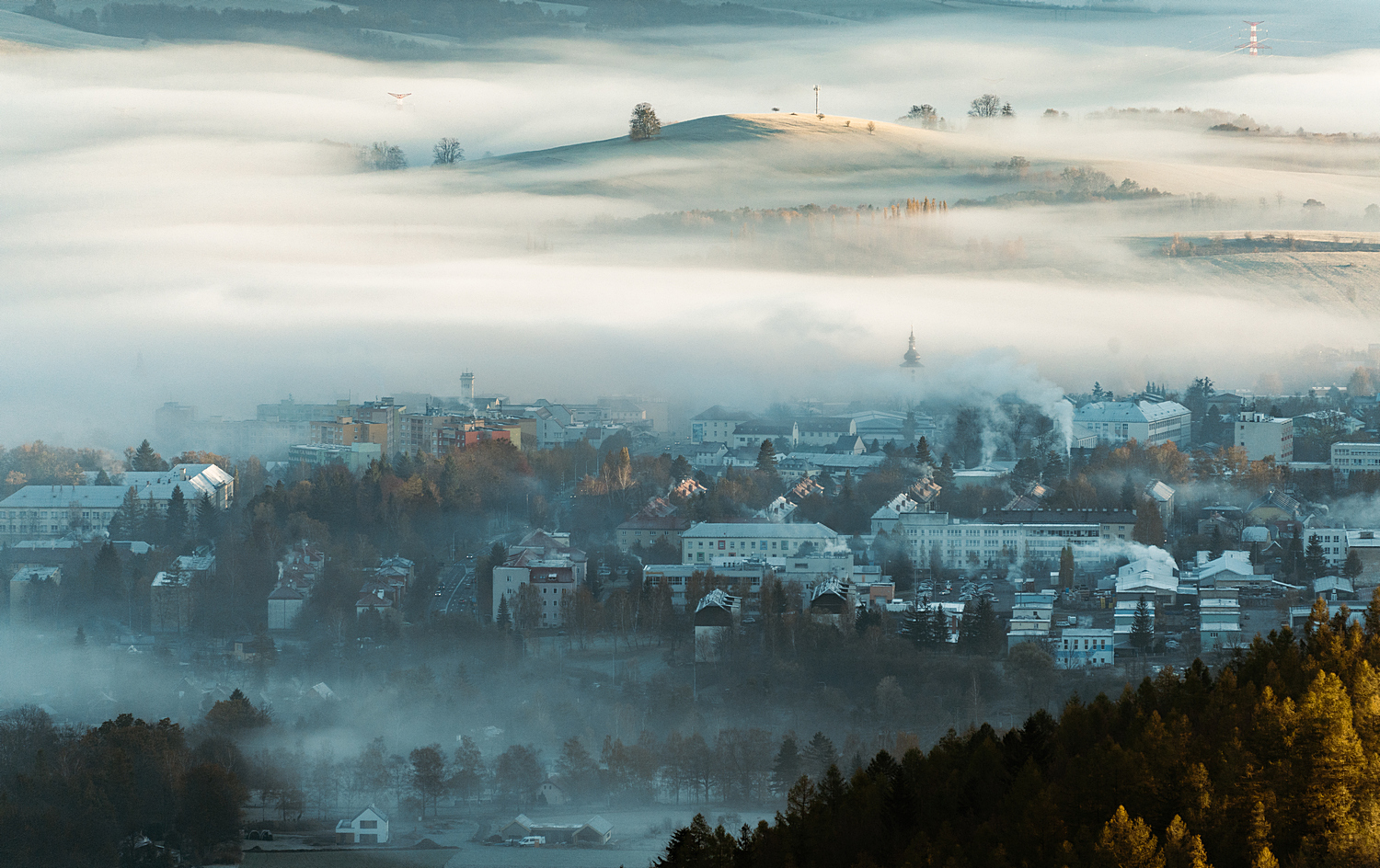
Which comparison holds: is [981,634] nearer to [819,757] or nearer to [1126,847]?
[819,757]

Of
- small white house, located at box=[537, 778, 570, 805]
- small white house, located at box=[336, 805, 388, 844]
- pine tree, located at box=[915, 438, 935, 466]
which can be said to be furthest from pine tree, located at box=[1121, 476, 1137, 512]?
small white house, located at box=[336, 805, 388, 844]

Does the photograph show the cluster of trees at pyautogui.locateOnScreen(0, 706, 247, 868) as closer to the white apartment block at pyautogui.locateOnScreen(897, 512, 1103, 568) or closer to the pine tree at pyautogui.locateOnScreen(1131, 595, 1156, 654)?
the pine tree at pyautogui.locateOnScreen(1131, 595, 1156, 654)

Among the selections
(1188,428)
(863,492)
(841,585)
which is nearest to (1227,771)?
(841,585)

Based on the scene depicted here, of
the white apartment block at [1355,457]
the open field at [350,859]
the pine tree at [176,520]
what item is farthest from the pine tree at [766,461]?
the open field at [350,859]

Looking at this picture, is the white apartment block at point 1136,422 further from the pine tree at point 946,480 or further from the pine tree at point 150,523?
the pine tree at point 150,523

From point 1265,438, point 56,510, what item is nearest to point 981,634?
point 1265,438

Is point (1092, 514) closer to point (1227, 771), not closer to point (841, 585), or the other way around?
point (841, 585)
